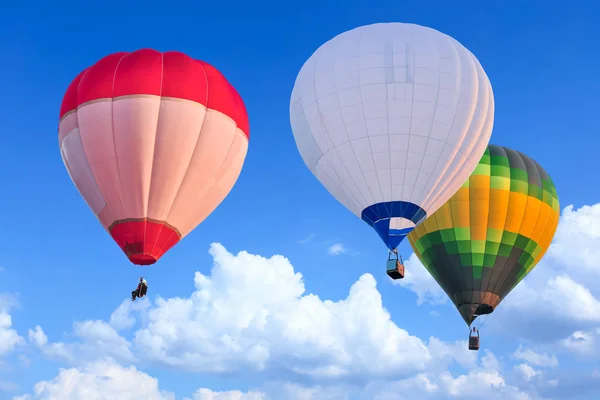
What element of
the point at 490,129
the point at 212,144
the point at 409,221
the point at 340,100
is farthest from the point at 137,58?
the point at 490,129

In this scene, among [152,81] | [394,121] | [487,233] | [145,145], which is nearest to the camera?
[145,145]

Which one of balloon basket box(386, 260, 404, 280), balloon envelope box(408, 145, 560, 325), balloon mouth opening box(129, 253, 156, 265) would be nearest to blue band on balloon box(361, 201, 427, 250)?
balloon basket box(386, 260, 404, 280)

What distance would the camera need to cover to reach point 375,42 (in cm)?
2425

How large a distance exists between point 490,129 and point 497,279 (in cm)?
654

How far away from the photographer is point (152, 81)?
2272 centimetres

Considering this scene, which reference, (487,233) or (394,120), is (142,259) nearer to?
(394,120)

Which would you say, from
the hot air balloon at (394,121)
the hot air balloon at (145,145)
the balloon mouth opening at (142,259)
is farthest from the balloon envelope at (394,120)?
the balloon mouth opening at (142,259)

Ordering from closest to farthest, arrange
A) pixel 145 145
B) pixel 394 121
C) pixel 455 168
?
pixel 145 145 < pixel 394 121 < pixel 455 168

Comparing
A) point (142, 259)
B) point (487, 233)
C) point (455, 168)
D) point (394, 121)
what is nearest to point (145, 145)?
point (142, 259)

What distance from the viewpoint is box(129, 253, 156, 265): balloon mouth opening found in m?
22.3

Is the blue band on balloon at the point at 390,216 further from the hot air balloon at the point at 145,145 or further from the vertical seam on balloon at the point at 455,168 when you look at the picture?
the hot air balloon at the point at 145,145

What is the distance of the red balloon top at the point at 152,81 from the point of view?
2266 centimetres

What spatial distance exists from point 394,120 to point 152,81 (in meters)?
6.44

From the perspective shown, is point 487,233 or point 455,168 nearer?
point 455,168
